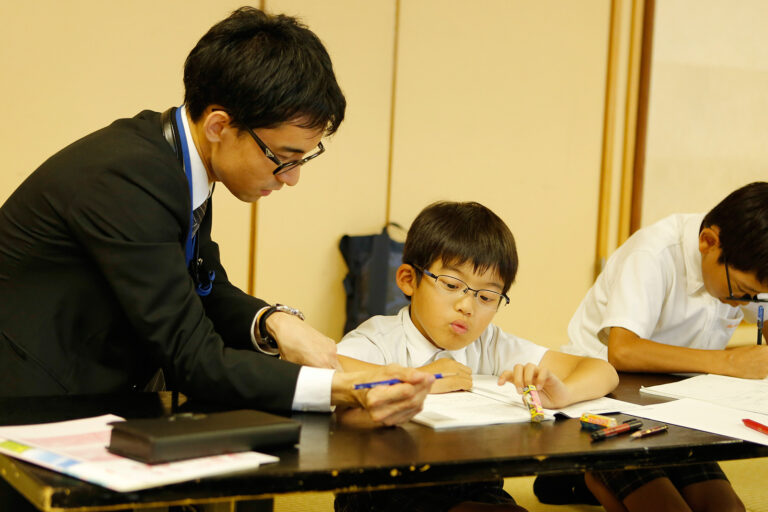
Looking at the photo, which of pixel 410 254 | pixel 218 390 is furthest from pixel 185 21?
pixel 218 390

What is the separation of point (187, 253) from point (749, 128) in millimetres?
3793

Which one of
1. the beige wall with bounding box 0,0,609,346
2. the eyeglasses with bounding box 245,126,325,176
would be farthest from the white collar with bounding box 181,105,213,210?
the beige wall with bounding box 0,0,609,346

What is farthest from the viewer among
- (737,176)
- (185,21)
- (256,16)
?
(737,176)

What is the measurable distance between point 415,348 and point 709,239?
0.95 metres

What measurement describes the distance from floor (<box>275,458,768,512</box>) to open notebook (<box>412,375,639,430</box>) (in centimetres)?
89

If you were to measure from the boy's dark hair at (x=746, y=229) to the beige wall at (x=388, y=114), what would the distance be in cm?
167

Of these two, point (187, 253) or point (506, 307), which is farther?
point (506, 307)

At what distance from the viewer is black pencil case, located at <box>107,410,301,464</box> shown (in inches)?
36.1

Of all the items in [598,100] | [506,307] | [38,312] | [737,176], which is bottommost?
[506,307]

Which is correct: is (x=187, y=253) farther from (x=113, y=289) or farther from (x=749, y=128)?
(x=749, y=128)

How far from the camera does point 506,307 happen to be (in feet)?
13.0

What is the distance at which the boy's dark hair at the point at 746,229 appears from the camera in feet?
6.81

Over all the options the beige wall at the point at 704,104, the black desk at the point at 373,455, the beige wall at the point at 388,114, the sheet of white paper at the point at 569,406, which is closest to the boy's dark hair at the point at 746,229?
the sheet of white paper at the point at 569,406

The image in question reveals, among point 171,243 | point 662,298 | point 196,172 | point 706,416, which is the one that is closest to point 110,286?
point 171,243
